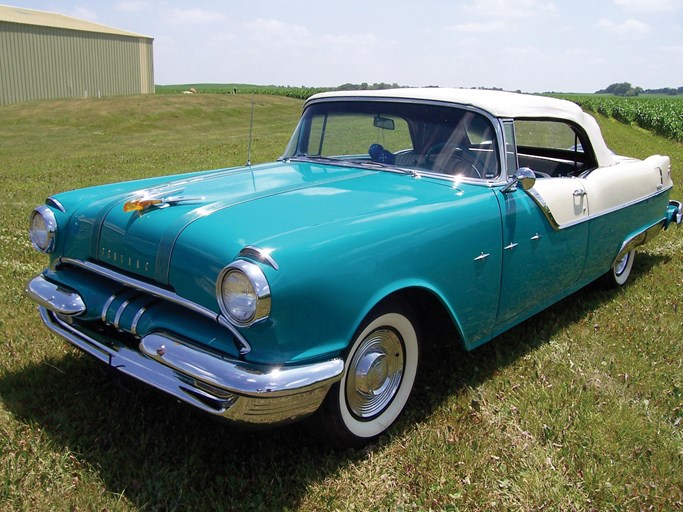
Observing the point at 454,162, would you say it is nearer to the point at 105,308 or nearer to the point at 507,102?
the point at 507,102

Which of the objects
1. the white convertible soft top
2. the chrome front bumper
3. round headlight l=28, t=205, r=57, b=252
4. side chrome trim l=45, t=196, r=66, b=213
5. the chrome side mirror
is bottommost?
the chrome front bumper

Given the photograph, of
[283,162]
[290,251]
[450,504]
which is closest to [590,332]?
[450,504]

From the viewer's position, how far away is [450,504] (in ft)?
7.39

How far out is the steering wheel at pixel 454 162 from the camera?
3133mm

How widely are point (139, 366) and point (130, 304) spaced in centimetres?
27

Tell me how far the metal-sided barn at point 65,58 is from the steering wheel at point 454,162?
114 ft

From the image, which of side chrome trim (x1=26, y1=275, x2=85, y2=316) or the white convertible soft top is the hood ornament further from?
the white convertible soft top

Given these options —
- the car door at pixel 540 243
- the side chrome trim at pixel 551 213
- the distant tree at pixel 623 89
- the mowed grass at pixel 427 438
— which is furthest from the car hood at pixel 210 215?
the distant tree at pixel 623 89

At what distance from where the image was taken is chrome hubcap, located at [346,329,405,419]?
95.3 inches

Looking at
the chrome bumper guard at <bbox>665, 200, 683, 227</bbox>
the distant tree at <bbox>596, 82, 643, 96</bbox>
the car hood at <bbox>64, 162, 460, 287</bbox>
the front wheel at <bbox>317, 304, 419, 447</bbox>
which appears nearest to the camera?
the car hood at <bbox>64, 162, 460, 287</bbox>

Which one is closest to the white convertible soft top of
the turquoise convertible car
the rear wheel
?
the turquoise convertible car

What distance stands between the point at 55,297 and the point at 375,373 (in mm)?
1439

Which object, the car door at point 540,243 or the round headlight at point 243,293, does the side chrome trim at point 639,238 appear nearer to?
the car door at point 540,243

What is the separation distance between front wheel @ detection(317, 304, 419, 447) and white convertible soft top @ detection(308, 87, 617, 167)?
1296 mm
